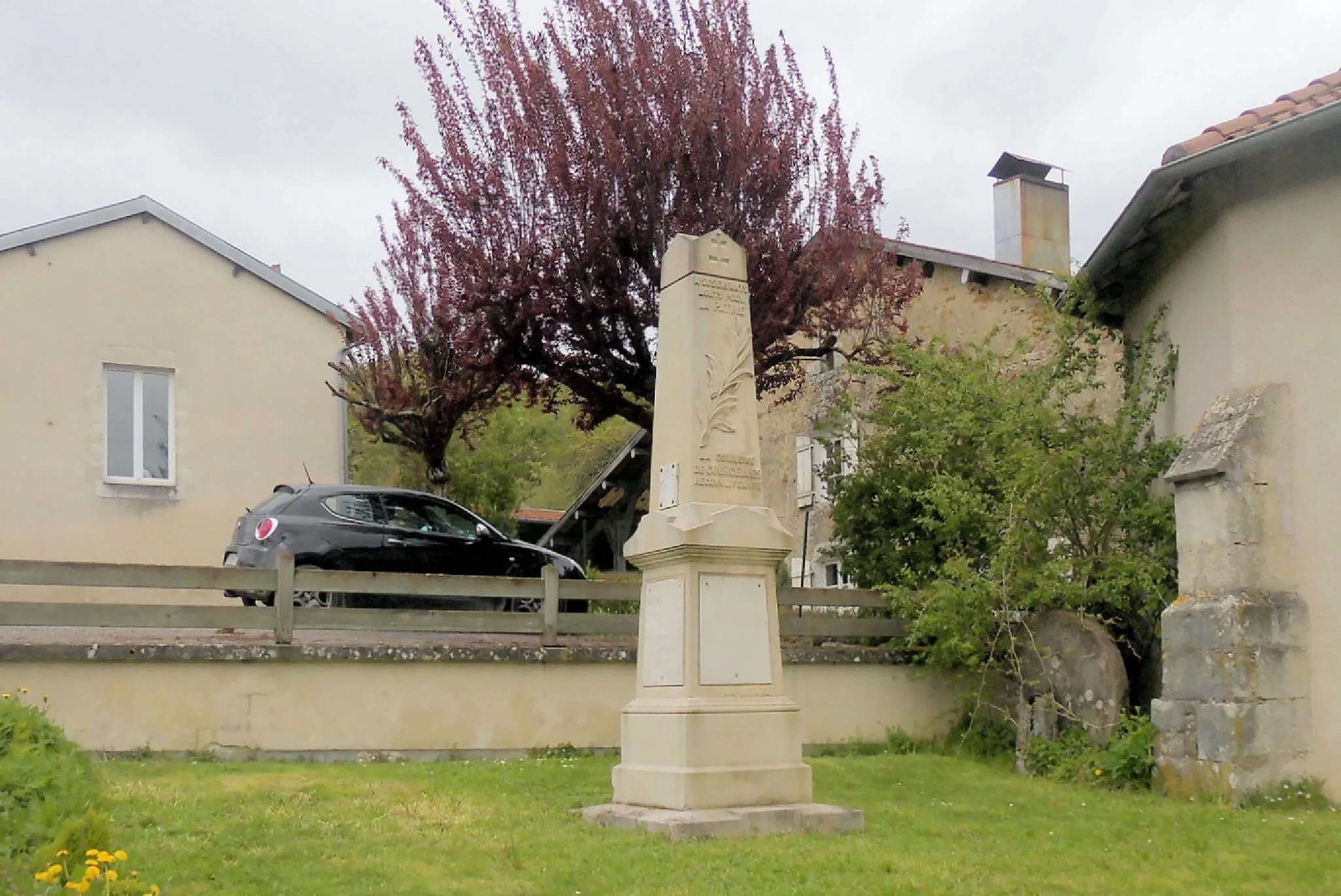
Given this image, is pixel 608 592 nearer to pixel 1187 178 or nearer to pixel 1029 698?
pixel 1029 698

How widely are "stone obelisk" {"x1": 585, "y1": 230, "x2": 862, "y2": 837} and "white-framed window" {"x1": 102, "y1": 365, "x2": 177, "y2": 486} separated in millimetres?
11257

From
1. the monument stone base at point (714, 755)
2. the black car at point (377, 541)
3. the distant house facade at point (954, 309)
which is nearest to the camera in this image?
the monument stone base at point (714, 755)

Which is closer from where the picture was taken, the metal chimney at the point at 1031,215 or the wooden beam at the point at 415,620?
the wooden beam at the point at 415,620

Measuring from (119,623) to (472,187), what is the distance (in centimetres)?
680

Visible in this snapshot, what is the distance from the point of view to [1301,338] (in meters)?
9.86

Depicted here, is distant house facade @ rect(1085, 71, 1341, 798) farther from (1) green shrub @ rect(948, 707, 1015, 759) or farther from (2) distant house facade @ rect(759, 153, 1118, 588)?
(2) distant house facade @ rect(759, 153, 1118, 588)

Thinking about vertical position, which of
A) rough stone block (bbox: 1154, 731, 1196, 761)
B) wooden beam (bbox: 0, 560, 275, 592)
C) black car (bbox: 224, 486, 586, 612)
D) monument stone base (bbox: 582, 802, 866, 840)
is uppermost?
black car (bbox: 224, 486, 586, 612)

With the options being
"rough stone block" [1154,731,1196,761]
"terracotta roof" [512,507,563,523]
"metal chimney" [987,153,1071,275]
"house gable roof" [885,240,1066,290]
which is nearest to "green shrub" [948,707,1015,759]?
"rough stone block" [1154,731,1196,761]

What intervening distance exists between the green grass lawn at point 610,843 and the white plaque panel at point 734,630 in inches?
43.1

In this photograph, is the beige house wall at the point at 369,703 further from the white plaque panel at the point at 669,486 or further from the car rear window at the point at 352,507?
the white plaque panel at the point at 669,486

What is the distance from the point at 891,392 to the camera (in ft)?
49.1

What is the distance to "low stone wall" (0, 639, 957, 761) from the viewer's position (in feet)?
32.4

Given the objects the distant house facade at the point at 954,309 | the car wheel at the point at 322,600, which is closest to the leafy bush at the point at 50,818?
the car wheel at the point at 322,600

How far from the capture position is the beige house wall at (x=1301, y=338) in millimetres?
9453
